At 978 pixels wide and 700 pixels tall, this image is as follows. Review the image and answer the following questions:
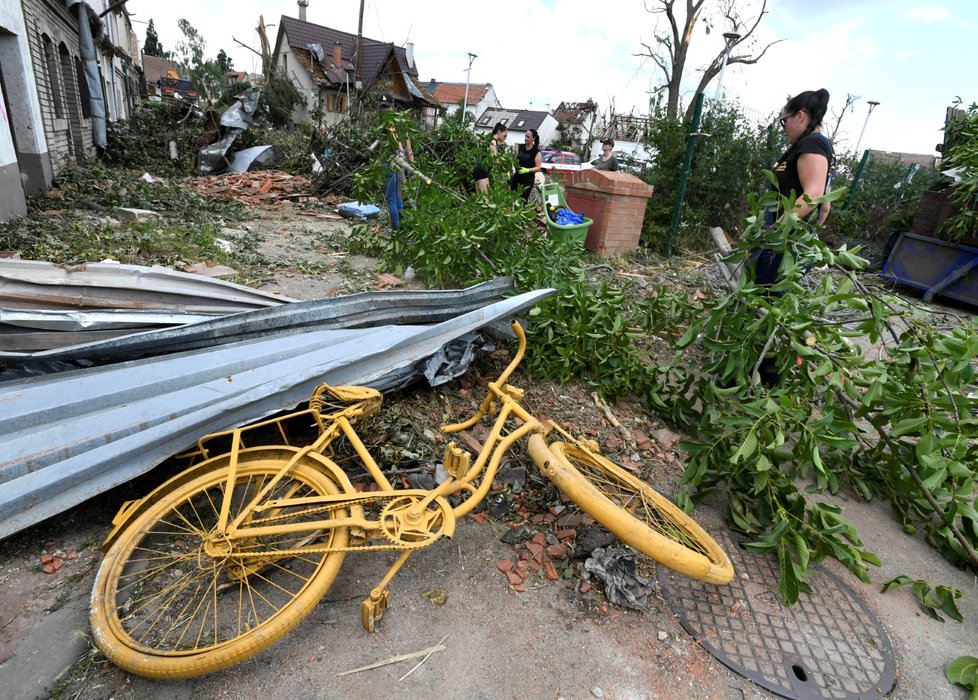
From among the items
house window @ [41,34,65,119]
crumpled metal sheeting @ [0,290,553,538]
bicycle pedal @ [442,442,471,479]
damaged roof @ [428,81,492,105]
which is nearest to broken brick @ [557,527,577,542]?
bicycle pedal @ [442,442,471,479]

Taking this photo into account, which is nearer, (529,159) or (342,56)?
(529,159)

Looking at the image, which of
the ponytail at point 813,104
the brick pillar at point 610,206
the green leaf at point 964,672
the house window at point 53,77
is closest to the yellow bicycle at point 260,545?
the green leaf at point 964,672

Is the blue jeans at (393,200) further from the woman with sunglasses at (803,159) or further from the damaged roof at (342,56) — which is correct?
the damaged roof at (342,56)

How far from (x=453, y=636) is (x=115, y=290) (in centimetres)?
289

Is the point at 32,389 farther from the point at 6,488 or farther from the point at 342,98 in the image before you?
the point at 342,98

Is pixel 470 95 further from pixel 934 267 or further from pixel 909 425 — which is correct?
pixel 909 425

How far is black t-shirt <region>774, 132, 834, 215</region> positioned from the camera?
3.31m

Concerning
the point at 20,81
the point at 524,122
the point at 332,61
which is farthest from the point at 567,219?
the point at 524,122

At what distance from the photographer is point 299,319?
3.02 metres

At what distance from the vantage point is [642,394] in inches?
149

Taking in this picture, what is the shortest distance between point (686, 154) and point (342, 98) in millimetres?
23143

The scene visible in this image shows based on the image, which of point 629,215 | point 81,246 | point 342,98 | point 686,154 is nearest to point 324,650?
point 81,246

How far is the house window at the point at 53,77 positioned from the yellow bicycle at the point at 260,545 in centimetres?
1043

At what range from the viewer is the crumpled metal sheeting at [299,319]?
2.55m
